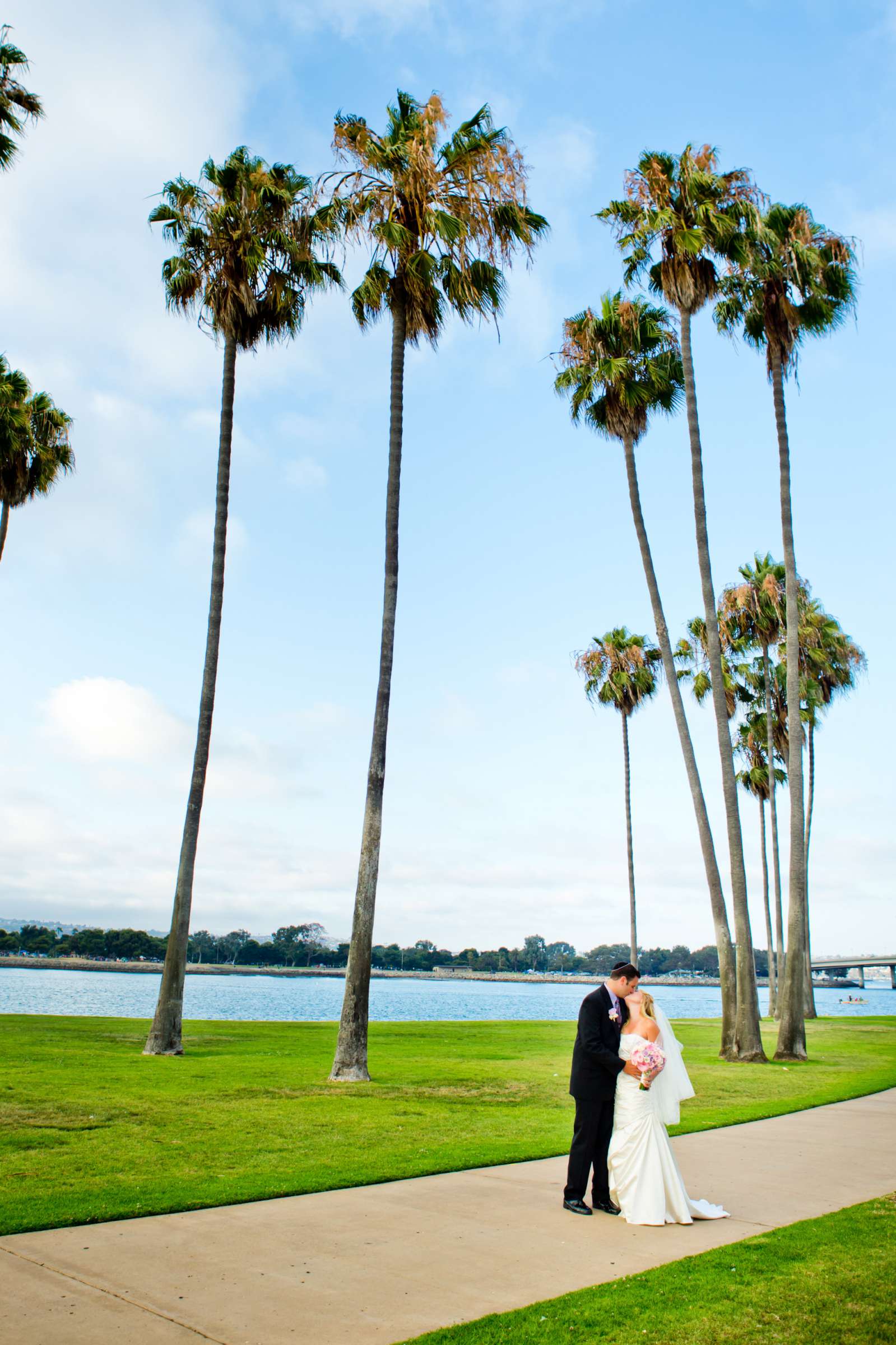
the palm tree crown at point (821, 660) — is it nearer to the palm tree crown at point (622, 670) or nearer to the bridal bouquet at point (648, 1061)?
the palm tree crown at point (622, 670)

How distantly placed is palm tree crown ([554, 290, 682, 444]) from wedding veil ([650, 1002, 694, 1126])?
20.9m

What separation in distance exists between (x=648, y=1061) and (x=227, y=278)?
1891 cm

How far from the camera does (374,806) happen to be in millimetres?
17656

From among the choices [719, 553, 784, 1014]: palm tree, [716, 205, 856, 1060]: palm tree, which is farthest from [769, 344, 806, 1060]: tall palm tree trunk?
[719, 553, 784, 1014]: palm tree

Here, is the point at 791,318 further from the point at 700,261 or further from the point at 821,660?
the point at 821,660

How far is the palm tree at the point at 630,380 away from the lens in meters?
26.2

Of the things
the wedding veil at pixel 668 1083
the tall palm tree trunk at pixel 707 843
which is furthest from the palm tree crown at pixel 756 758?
the wedding veil at pixel 668 1083

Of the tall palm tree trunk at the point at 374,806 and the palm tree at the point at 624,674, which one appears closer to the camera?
the tall palm tree trunk at the point at 374,806

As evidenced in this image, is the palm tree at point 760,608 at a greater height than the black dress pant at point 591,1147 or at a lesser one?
greater

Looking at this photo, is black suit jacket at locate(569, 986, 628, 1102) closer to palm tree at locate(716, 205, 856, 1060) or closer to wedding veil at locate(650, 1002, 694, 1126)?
wedding veil at locate(650, 1002, 694, 1126)

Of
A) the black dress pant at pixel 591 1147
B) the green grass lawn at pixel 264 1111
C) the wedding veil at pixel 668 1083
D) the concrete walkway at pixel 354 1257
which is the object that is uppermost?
the wedding veil at pixel 668 1083

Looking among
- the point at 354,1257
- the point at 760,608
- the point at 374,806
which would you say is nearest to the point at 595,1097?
the point at 354,1257

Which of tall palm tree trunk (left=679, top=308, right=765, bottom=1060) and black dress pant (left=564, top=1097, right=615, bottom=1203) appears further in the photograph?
tall palm tree trunk (left=679, top=308, right=765, bottom=1060)

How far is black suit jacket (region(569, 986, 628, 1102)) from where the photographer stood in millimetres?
8125
